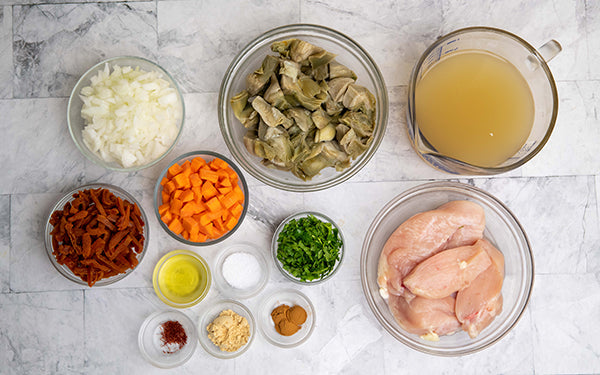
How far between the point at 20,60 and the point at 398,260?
73.8 inches

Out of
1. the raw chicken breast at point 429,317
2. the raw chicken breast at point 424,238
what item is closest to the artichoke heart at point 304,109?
the raw chicken breast at point 424,238

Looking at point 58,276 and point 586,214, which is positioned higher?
point 586,214

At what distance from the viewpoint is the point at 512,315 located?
5.92ft

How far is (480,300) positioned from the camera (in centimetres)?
168

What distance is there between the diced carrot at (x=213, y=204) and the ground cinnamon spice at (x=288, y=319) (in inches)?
21.1

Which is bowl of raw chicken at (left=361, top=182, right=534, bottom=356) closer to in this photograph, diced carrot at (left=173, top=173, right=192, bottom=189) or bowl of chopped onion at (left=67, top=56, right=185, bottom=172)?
diced carrot at (left=173, top=173, right=192, bottom=189)

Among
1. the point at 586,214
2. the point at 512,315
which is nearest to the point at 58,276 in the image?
the point at 512,315

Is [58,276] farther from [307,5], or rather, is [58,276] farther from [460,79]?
[460,79]

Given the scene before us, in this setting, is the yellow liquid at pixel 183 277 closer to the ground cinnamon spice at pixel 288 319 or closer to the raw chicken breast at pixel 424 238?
the ground cinnamon spice at pixel 288 319

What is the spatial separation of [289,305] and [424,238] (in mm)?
665

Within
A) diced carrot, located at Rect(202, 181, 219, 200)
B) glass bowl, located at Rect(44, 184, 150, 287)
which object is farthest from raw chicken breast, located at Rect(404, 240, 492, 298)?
glass bowl, located at Rect(44, 184, 150, 287)

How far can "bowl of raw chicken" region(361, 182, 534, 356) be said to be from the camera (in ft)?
5.50

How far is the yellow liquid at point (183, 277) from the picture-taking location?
1.84 meters

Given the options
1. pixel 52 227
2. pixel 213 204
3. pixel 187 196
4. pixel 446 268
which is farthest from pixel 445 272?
pixel 52 227
